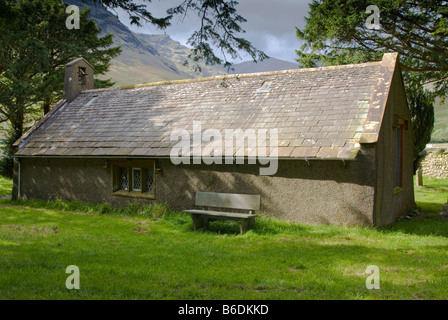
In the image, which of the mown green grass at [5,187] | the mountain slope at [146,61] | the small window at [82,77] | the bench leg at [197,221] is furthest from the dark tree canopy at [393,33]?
the mountain slope at [146,61]

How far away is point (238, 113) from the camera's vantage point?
1284 centimetres

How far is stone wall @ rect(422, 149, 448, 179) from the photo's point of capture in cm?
2512

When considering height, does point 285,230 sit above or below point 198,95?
below

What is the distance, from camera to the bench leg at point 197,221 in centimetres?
1016

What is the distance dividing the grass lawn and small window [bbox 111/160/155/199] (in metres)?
1.40

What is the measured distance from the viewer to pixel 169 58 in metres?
196

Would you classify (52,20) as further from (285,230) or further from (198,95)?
(285,230)

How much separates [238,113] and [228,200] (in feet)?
11.1

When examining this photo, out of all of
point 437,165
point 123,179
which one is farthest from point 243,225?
point 437,165

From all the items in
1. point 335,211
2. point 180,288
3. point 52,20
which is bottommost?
point 180,288

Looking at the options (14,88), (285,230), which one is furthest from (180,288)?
(14,88)

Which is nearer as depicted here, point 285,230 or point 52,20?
point 285,230

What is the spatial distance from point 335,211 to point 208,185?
13.1 feet

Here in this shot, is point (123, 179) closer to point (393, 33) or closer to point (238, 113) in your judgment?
point (238, 113)
